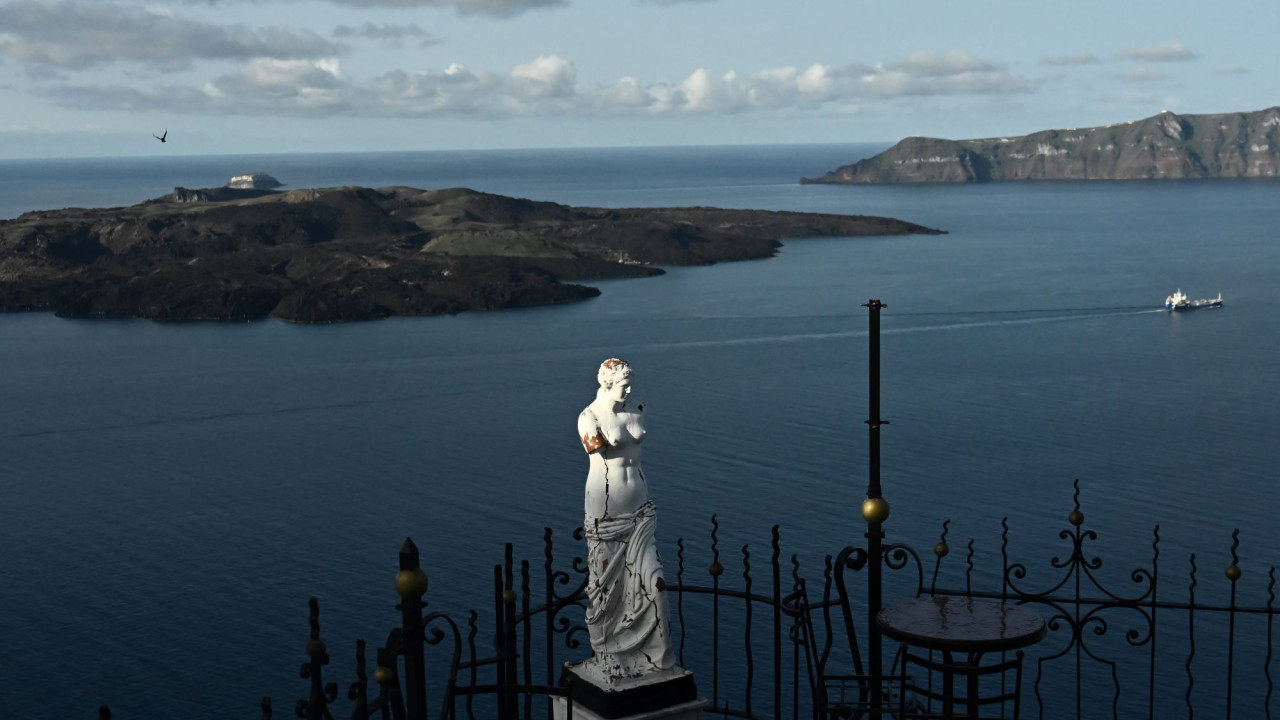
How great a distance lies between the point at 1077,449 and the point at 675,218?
430 ft

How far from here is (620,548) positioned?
1102 centimetres

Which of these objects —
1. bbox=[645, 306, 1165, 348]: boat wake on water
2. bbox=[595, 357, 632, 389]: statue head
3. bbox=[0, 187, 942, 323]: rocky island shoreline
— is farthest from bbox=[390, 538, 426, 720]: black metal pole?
bbox=[0, 187, 942, 323]: rocky island shoreline

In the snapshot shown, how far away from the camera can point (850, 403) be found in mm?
77062

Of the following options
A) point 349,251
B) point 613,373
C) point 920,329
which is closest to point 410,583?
point 613,373

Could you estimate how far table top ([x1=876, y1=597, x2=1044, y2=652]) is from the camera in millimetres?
9883

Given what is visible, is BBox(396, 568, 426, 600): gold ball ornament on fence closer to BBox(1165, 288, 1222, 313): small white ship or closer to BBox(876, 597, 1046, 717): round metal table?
BBox(876, 597, 1046, 717): round metal table

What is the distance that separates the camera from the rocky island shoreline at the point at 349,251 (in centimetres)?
12694

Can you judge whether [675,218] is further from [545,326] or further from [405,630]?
[405,630]

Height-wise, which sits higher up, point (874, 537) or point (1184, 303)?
point (874, 537)

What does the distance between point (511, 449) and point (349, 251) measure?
276ft

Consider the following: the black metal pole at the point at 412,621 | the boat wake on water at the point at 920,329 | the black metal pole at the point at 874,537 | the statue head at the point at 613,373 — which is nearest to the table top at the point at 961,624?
the black metal pole at the point at 874,537

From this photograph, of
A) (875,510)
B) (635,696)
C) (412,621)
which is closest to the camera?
(412,621)

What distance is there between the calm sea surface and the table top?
102 ft

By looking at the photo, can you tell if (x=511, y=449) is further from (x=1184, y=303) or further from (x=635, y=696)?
(x=1184, y=303)
